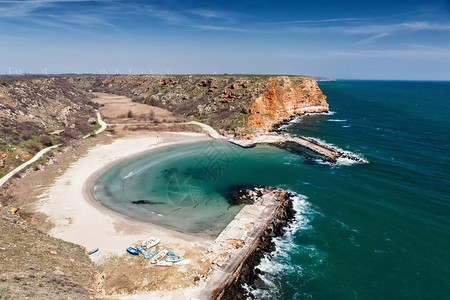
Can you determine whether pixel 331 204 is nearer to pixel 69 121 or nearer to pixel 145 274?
pixel 145 274

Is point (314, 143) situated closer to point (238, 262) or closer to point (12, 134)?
point (238, 262)

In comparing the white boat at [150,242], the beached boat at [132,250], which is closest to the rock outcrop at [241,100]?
the white boat at [150,242]

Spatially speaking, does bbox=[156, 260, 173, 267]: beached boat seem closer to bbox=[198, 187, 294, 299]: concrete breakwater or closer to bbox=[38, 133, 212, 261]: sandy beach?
bbox=[38, 133, 212, 261]: sandy beach

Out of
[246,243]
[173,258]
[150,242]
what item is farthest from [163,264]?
[246,243]

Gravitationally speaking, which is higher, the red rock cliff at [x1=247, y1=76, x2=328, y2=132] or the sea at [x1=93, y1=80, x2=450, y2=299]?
the red rock cliff at [x1=247, y1=76, x2=328, y2=132]

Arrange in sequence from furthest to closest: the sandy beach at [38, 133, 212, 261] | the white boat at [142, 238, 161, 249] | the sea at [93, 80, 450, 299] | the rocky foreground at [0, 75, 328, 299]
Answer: the sandy beach at [38, 133, 212, 261]
the white boat at [142, 238, 161, 249]
the sea at [93, 80, 450, 299]
the rocky foreground at [0, 75, 328, 299]

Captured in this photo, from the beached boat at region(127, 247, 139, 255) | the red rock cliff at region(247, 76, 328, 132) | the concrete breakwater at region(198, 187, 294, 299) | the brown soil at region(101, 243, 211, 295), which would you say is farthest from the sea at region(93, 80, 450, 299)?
the red rock cliff at region(247, 76, 328, 132)

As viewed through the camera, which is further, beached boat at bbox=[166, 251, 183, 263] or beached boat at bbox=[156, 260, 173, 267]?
beached boat at bbox=[166, 251, 183, 263]
